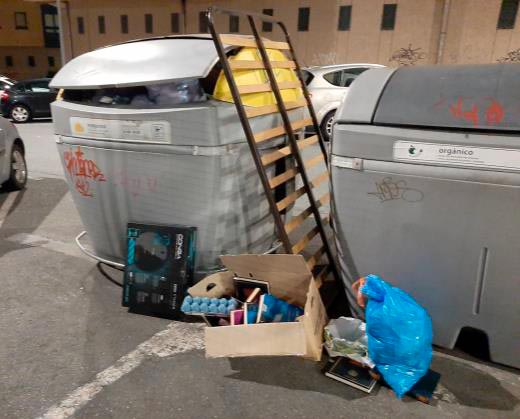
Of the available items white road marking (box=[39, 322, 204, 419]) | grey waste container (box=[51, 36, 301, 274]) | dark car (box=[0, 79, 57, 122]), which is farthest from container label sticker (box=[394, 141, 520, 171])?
dark car (box=[0, 79, 57, 122])

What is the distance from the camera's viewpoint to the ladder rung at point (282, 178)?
2.89 m

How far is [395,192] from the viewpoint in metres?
2.25

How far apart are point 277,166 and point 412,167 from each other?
1.32 m

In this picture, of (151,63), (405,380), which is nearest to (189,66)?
(151,63)

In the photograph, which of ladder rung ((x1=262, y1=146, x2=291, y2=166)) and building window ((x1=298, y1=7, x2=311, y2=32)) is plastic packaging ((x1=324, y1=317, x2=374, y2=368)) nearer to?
ladder rung ((x1=262, y1=146, x2=291, y2=166))

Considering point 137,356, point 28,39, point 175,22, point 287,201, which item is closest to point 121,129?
point 287,201

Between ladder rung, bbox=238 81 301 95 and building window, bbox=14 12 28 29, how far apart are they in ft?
108

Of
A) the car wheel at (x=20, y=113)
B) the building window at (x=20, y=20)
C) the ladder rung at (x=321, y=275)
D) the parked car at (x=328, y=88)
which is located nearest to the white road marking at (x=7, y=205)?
the ladder rung at (x=321, y=275)

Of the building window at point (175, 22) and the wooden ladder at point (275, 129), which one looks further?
the building window at point (175, 22)

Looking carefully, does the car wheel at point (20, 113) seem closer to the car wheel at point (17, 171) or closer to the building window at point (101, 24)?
the car wheel at point (17, 171)

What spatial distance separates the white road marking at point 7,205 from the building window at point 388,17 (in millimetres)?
16239

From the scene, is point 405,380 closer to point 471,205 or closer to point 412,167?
point 471,205

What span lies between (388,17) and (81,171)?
17.7 m

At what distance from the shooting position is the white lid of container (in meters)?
2.56
